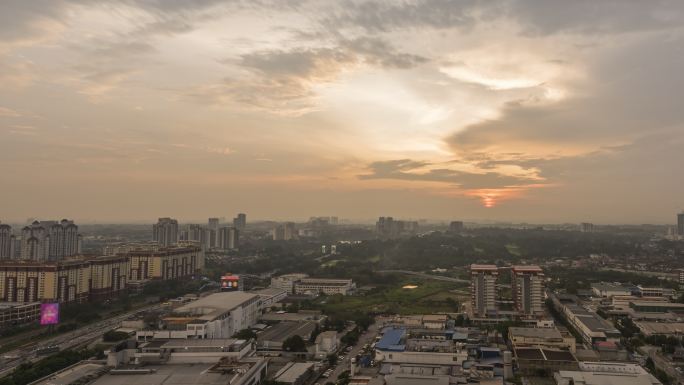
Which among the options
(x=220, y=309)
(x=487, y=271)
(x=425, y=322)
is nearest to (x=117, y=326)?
(x=220, y=309)

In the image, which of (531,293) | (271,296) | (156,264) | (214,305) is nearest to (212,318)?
(214,305)

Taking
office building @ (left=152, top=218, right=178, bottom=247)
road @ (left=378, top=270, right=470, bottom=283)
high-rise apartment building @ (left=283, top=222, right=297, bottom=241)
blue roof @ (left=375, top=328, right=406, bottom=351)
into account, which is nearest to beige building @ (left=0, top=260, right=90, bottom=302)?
blue roof @ (left=375, top=328, right=406, bottom=351)

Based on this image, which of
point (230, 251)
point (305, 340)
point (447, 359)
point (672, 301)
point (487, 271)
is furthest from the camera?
point (230, 251)

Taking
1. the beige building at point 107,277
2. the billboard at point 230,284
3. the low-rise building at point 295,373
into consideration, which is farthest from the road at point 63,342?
the low-rise building at point 295,373

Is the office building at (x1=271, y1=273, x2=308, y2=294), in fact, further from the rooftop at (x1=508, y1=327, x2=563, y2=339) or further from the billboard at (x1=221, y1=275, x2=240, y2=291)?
the rooftop at (x1=508, y1=327, x2=563, y2=339)

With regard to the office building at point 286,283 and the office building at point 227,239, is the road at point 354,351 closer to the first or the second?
the office building at point 286,283

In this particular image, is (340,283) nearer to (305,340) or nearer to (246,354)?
(305,340)
